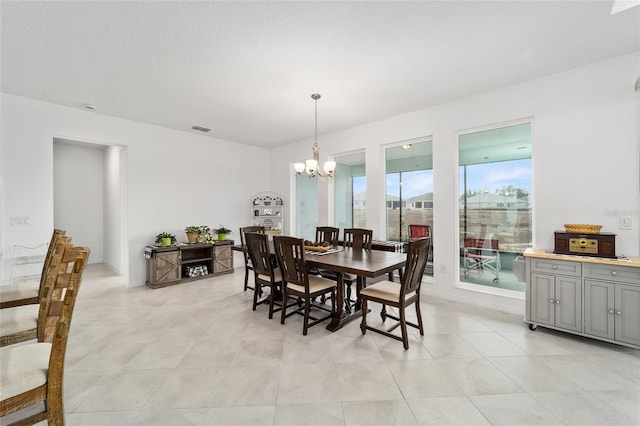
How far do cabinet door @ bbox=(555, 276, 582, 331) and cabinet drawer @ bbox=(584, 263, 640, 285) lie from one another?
0.42 feet

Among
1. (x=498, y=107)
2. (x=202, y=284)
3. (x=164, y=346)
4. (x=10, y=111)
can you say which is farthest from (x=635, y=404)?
(x=10, y=111)

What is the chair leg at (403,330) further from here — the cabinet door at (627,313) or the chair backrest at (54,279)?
the chair backrest at (54,279)

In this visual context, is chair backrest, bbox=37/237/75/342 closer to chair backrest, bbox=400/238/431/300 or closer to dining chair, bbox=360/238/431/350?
dining chair, bbox=360/238/431/350

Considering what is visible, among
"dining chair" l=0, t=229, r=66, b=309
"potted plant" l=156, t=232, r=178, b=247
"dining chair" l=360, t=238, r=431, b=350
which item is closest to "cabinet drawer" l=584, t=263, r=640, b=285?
"dining chair" l=360, t=238, r=431, b=350

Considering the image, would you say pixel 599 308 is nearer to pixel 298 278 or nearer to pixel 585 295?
pixel 585 295

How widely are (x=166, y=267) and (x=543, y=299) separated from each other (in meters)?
5.28

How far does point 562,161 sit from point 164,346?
4.69 meters

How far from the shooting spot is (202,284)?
4.72 m

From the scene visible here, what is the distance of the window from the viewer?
446 centimetres

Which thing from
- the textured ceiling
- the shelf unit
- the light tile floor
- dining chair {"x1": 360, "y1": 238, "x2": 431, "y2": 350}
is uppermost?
the textured ceiling

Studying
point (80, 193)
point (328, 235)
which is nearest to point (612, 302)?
point (328, 235)

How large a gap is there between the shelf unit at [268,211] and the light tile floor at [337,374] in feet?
10.7

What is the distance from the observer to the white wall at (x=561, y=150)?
2764 millimetres

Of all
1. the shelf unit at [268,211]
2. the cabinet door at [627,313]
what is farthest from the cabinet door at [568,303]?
the shelf unit at [268,211]
